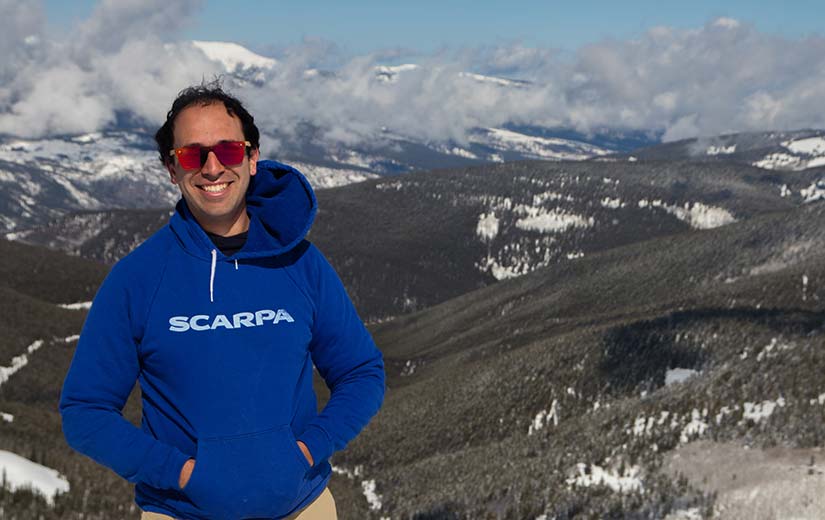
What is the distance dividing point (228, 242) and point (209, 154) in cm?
91

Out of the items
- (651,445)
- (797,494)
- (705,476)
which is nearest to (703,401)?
(651,445)

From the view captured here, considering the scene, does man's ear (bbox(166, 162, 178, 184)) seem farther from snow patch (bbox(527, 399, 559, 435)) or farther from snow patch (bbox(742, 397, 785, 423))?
snow patch (bbox(527, 399, 559, 435))

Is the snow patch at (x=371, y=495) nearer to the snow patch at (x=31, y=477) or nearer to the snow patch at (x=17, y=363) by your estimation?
the snow patch at (x=31, y=477)

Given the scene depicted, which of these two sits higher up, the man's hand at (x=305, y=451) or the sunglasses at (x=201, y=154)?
the sunglasses at (x=201, y=154)

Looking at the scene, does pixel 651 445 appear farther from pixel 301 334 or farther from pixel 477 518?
pixel 301 334

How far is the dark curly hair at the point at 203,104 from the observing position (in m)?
7.36

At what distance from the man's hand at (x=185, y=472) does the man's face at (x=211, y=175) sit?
2.34 m

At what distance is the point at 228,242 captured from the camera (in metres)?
7.45

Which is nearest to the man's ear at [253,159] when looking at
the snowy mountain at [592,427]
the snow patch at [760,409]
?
the snowy mountain at [592,427]

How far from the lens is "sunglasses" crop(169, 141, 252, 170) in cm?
728

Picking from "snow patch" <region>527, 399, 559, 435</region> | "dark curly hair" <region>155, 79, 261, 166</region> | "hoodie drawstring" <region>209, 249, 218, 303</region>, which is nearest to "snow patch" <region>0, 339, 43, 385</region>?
"snow patch" <region>527, 399, 559, 435</region>

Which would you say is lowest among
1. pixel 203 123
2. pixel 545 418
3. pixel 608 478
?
pixel 545 418

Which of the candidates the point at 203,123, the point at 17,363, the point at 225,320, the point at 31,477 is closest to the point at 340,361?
the point at 225,320

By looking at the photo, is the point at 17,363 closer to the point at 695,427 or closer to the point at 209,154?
the point at 695,427
